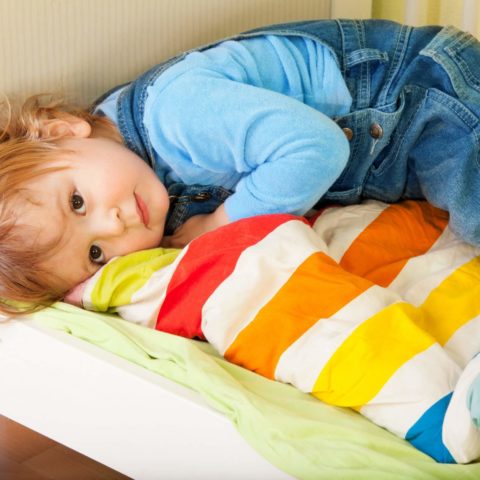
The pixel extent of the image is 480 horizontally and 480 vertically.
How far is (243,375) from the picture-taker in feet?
2.72

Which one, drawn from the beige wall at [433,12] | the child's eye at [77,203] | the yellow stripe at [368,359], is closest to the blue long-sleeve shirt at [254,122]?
the child's eye at [77,203]

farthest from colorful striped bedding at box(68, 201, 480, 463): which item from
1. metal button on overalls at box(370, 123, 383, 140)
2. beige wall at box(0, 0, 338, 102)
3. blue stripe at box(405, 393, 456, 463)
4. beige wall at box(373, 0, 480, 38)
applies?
beige wall at box(373, 0, 480, 38)

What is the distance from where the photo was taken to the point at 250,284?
2.83 ft

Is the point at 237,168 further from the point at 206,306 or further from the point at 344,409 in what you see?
the point at 344,409

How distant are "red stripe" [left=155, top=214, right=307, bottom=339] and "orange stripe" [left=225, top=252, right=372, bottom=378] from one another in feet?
0.21

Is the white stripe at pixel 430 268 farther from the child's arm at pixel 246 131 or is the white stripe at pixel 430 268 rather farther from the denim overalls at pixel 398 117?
the child's arm at pixel 246 131

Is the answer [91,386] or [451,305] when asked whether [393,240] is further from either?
[91,386]

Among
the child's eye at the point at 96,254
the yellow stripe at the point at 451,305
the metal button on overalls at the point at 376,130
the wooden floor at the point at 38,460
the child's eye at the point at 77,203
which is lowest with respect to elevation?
the wooden floor at the point at 38,460

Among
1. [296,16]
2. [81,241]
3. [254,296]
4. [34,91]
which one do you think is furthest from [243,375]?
[296,16]

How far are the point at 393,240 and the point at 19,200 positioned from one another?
0.44 meters

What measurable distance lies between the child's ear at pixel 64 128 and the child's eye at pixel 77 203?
0.10 m

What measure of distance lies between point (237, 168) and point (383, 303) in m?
0.26

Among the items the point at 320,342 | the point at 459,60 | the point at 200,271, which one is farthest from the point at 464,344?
the point at 459,60

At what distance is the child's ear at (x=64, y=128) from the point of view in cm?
104
